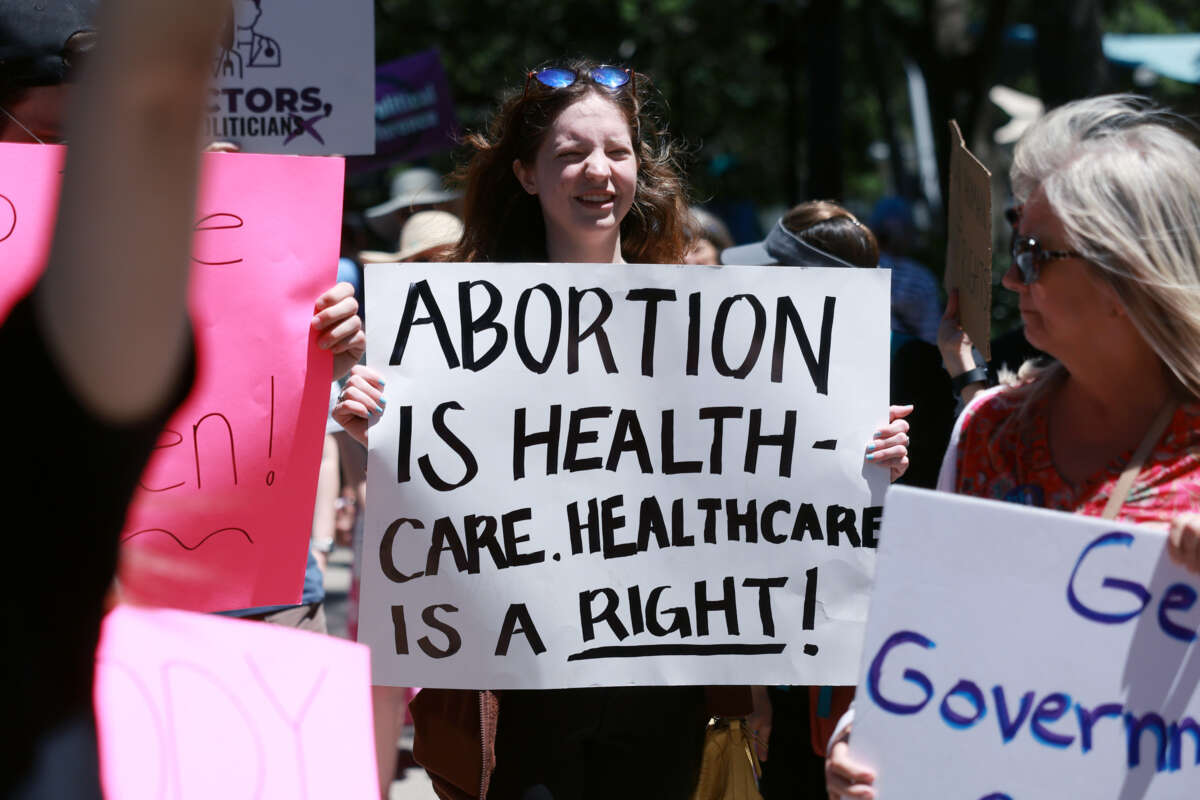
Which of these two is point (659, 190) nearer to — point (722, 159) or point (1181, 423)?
point (1181, 423)

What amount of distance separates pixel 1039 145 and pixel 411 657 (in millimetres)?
1405

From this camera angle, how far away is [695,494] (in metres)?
2.61

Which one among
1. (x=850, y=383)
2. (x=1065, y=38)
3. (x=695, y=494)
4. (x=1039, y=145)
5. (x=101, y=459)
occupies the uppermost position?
(x=1065, y=38)

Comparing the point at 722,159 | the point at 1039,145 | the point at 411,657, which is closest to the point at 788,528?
the point at 411,657

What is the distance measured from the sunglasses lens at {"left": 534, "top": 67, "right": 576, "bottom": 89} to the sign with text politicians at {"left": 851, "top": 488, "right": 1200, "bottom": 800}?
56.8 inches

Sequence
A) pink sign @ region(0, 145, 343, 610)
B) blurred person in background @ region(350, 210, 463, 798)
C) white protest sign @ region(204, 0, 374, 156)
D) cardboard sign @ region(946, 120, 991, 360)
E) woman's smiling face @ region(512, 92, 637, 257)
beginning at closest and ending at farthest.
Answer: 1. pink sign @ region(0, 145, 343, 610)
2. cardboard sign @ region(946, 120, 991, 360)
3. woman's smiling face @ region(512, 92, 637, 257)
4. blurred person in background @ region(350, 210, 463, 798)
5. white protest sign @ region(204, 0, 374, 156)

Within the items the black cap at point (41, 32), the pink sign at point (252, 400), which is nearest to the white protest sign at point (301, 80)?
the pink sign at point (252, 400)

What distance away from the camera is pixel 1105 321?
77.0 inches

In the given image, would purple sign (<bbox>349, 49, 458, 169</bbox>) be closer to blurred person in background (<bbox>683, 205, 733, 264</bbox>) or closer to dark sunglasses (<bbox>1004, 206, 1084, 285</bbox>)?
blurred person in background (<bbox>683, 205, 733, 264</bbox>)

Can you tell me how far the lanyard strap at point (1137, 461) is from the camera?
1912 millimetres

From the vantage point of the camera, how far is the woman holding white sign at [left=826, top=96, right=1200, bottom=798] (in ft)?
6.20

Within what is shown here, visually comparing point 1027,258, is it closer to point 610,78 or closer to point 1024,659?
point 1024,659

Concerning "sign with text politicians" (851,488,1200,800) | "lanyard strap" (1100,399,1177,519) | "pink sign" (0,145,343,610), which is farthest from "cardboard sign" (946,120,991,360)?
"pink sign" (0,145,343,610)

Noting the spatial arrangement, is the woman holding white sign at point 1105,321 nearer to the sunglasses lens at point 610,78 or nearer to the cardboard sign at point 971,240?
the cardboard sign at point 971,240
